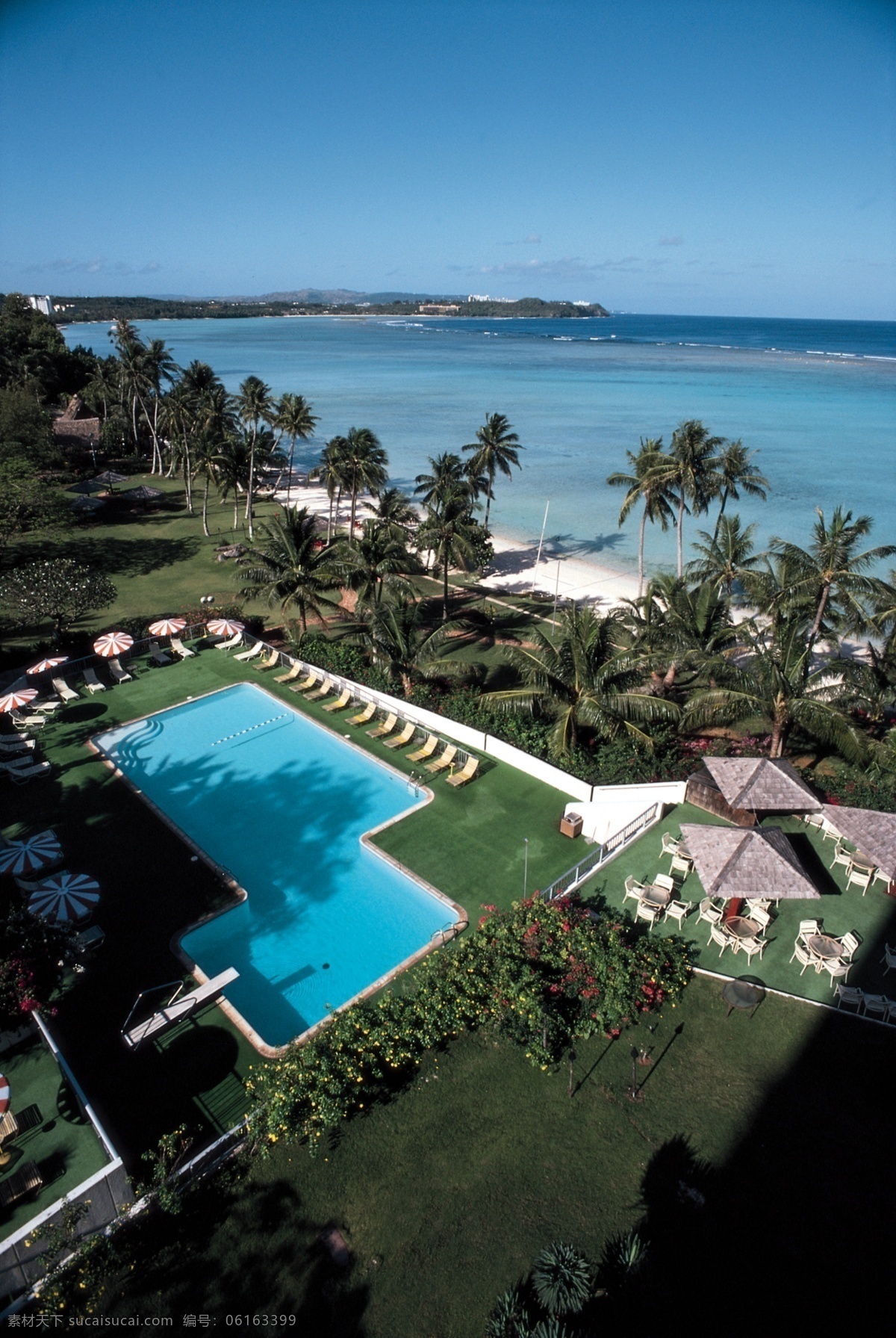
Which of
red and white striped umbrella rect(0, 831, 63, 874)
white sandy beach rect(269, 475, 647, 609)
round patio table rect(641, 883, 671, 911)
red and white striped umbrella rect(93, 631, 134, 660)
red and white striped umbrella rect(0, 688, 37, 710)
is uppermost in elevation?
red and white striped umbrella rect(93, 631, 134, 660)

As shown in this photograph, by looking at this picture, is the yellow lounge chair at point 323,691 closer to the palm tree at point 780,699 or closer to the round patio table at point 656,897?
the palm tree at point 780,699

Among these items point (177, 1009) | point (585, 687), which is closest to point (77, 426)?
point (585, 687)

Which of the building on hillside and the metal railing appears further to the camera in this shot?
the building on hillside

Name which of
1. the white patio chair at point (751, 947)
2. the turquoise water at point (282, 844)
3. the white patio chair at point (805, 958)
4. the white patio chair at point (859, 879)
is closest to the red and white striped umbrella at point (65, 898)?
the turquoise water at point (282, 844)

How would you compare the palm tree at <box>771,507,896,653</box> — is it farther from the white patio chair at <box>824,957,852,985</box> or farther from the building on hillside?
the building on hillside

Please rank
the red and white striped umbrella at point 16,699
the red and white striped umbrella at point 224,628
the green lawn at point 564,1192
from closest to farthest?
the green lawn at point 564,1192 < the red and white striped umbrella at point 16,699 < the red and white striped umbrella at point 224,628

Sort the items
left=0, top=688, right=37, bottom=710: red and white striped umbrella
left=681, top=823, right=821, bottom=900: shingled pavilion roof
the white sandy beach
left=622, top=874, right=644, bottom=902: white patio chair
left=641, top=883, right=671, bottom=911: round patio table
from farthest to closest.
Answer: the white sandy beach < left=0, top=688, right=37, bottom=710: red and white striped umbrella < left=622, top=874, right=644, bottom=902: white patio chair < left=641, top=883, right=671, bottom=911: round patio table < left=681, top=823, right=821, bottom=900: shingled pavilion roof

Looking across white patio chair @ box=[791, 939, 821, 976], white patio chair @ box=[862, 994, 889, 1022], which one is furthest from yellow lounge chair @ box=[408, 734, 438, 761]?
white patio chair @ box=[862, 994, 889, 1022]
